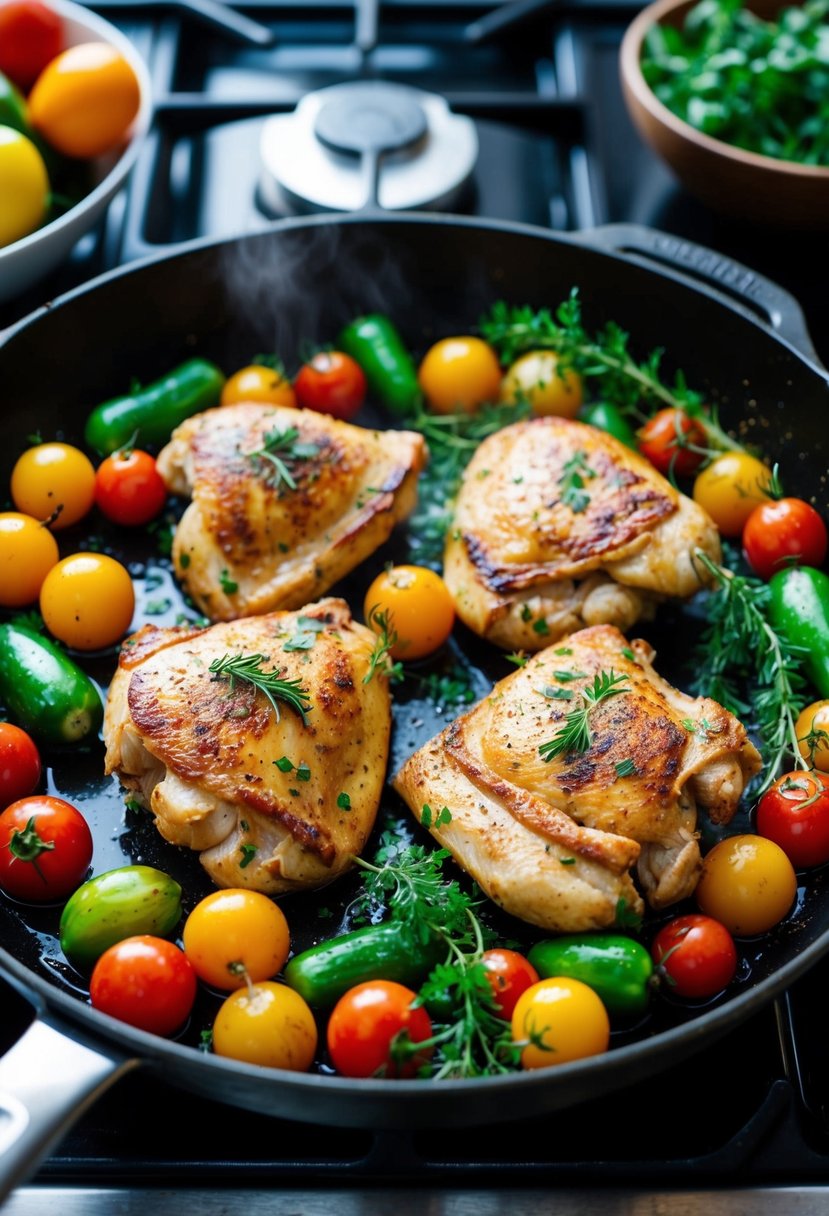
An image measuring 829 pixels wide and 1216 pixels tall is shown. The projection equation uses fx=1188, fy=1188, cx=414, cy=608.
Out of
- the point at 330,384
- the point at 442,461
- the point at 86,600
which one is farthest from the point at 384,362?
the point at 86,600

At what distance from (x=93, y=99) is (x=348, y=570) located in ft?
6.08

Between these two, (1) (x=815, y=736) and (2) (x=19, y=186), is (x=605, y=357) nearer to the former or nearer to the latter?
(1) (x=815, y=736)

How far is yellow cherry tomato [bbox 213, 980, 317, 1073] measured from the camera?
2.31 metres

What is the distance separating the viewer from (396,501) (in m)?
3.25

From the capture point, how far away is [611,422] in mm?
3469

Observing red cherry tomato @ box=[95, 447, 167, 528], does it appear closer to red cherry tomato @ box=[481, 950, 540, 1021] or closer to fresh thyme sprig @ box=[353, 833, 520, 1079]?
fresh thyme sprig @ box=[353, 833, 520, 1079]

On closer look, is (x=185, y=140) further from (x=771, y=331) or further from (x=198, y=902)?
(x=198, y=902)

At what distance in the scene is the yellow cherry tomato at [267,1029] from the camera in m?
2.31

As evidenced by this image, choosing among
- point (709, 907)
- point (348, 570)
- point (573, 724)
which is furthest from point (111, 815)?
point (709, 907)

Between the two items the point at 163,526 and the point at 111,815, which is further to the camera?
the point at 163,526

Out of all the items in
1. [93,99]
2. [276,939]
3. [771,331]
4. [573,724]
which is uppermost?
[93,99]

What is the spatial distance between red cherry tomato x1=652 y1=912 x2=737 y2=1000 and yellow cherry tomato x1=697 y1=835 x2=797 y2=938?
0.29ft

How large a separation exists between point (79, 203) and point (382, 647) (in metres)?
1.99

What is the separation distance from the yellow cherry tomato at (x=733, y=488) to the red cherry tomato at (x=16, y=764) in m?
1.90
